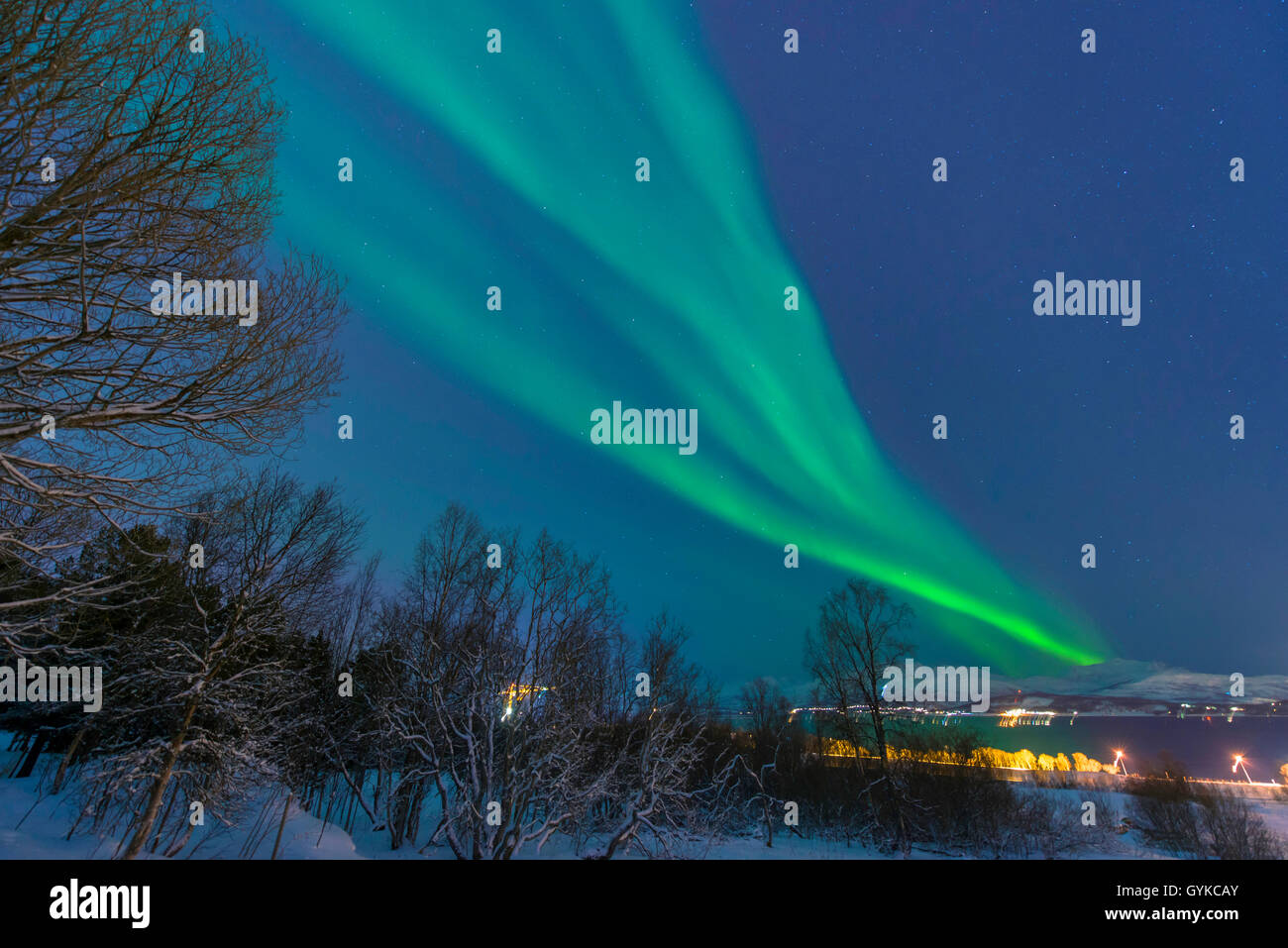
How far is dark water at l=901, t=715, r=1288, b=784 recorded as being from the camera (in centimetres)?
9995

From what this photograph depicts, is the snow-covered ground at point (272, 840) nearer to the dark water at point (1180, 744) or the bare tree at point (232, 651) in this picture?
the bare tree at point (232, 651)

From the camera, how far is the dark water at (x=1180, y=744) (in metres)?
100.0

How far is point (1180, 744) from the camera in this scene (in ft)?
454

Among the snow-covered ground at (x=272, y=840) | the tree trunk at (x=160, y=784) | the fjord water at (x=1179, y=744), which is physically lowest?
the fjord water at (x=1179, y=744)

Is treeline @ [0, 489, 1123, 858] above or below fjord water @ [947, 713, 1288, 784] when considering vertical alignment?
above

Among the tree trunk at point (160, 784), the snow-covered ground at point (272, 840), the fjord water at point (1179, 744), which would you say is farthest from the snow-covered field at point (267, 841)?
the fjord water at point (1179, 744)

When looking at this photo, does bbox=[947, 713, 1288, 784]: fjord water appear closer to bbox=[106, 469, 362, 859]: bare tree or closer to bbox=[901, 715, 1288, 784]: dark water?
bbox=[901, 715, 1288, 784]: dark water

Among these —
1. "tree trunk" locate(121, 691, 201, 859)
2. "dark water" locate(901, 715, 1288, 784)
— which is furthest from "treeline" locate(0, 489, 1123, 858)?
"dark water" locate(901, 715, 1288, 784)

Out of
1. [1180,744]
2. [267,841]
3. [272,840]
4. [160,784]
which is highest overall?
[160,784]

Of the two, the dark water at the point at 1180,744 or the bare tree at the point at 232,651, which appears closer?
the bare tree at the point at 232,651

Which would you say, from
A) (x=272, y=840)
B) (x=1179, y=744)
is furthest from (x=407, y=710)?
(x=1179, y=744)

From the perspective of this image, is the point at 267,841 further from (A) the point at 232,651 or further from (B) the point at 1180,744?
(B) the point at 1180,744
